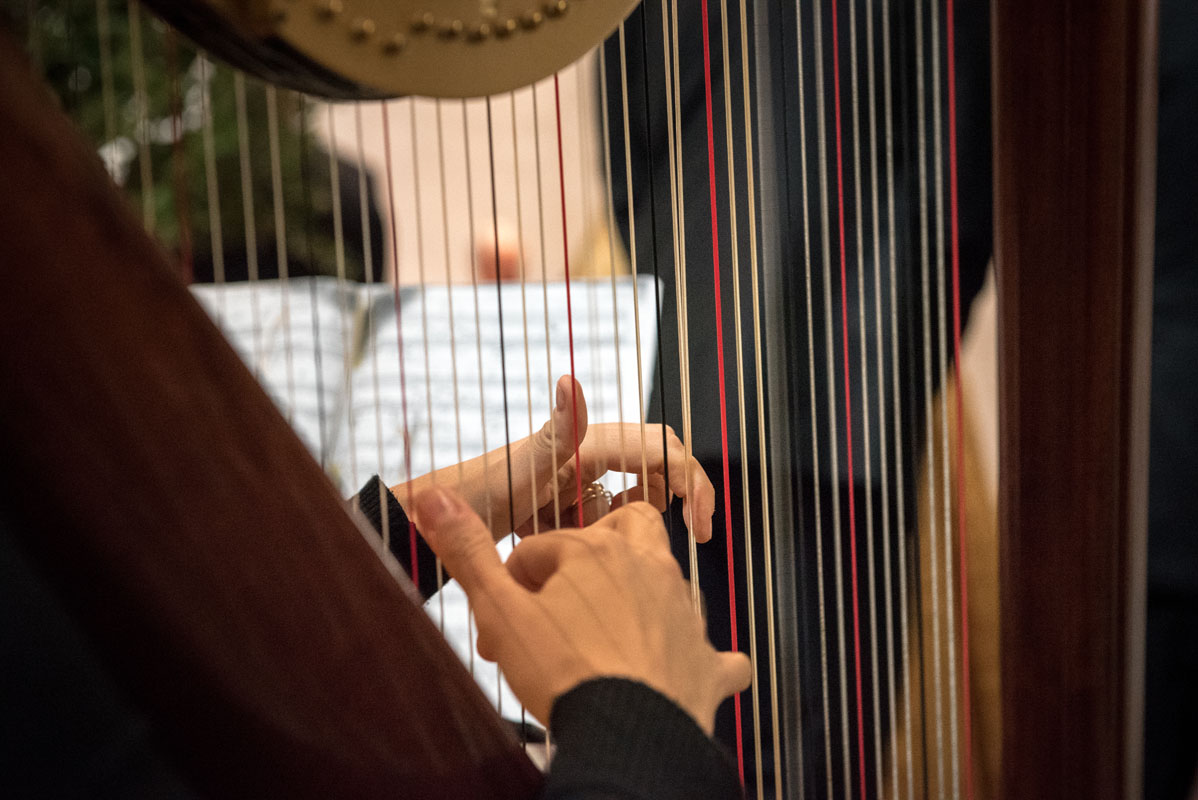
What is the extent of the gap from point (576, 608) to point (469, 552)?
6 cm

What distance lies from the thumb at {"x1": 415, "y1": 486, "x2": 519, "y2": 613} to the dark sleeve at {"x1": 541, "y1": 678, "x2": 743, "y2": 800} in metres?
0.06

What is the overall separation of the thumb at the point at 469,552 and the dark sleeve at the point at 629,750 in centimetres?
6

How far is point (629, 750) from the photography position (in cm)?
43

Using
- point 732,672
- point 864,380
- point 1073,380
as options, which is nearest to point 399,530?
point 732,672

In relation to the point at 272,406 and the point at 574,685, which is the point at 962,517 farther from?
the point at 272,406

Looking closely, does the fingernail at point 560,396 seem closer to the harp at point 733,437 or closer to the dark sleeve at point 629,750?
the harp at point 733,437

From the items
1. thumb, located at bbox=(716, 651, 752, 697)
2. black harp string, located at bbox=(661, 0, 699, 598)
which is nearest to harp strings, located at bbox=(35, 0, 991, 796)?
black harp string, located at bbox=(661, 0, 699, 598)

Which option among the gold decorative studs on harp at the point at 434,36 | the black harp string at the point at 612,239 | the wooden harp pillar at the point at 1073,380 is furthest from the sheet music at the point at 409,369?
the wooden harp pillar at the point at 1073,380

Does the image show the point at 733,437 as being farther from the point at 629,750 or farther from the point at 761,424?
the point at 629,750

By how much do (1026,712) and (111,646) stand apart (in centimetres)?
84

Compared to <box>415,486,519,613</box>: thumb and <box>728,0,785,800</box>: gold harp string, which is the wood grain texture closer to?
<box>415,486,519,613</box>: thumb

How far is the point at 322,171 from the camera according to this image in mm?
543

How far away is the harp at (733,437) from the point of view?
38cm

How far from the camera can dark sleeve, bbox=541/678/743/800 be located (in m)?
0.42
